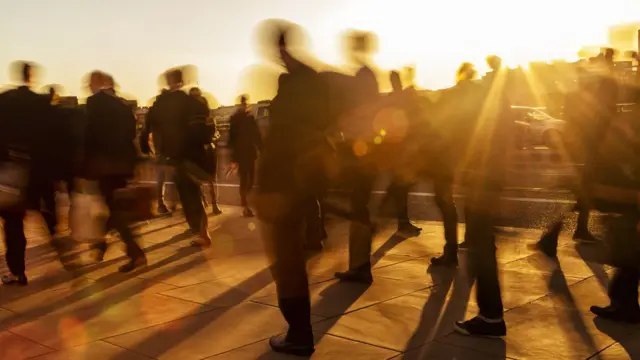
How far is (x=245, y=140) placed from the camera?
10844mm

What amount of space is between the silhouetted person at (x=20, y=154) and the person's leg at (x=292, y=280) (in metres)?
2.94

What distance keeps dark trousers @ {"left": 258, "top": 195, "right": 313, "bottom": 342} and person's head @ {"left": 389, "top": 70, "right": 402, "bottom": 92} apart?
11.3ft

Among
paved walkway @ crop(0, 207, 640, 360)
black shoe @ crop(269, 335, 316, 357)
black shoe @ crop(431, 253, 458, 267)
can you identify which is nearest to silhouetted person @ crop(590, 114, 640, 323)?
paved walkway @ crop(0, 207, 640, 360)

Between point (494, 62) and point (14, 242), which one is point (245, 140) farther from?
point (494, 62)

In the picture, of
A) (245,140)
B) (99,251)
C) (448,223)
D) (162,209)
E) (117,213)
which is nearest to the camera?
(448,223)

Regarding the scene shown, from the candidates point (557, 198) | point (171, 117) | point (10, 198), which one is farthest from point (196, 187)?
point (557, 198)

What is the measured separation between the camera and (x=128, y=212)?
271 inches

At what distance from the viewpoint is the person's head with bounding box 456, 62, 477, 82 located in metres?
5.72

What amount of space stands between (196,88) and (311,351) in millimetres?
5542

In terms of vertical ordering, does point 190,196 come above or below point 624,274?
above

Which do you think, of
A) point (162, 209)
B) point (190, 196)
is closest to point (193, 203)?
point (190, 196)

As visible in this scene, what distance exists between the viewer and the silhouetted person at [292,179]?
160 inches

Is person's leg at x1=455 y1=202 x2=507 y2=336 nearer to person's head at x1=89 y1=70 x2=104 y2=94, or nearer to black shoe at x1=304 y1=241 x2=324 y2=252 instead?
black shoe at x1=304 y1=241 x2=324 y2=252

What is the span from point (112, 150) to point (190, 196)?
1490mm
